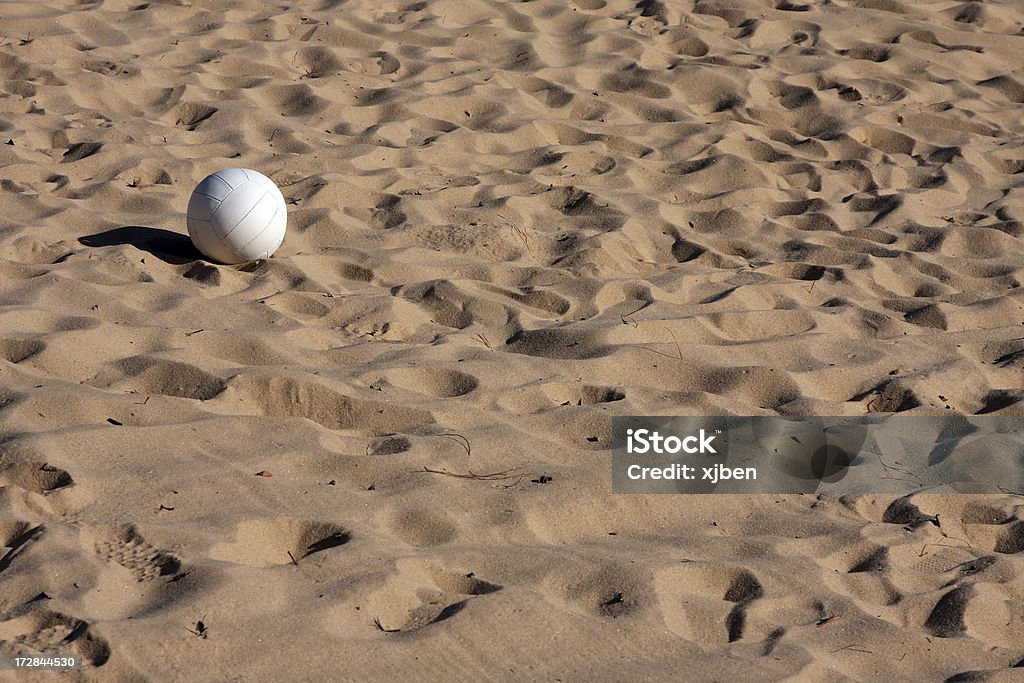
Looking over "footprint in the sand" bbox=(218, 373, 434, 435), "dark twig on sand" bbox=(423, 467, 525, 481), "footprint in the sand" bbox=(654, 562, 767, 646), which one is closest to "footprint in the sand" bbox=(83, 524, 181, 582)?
"footprint in the sand" bbox=(218, 373, 434, 435)

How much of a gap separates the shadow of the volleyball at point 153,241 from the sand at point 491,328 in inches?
0.9

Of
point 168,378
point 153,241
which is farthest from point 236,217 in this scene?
point 168,378

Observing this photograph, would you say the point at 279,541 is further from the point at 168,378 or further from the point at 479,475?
the point at 168,378

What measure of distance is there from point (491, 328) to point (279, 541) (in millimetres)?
1531

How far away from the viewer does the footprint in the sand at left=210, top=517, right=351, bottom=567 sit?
3088mm

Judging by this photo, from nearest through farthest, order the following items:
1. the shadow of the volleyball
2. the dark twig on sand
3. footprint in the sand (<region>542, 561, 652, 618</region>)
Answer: footprint in the sand (<region>542, 561, 652, 618</region>)
the dark twig on sand
the shadow of the volleyball

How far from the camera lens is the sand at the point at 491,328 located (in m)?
2.94

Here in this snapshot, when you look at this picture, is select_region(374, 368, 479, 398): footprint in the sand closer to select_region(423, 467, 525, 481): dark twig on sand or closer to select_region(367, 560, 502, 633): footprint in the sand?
select_region(423, 467, 525, 481): dark twig on sand

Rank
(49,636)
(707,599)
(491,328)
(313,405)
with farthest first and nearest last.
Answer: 1. (491,328)
2. (313,405)
3. (707,599)
4. (49,636)

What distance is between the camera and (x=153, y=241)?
491 cm

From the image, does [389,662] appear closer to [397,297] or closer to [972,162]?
[397,297]

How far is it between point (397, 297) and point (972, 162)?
139 inches

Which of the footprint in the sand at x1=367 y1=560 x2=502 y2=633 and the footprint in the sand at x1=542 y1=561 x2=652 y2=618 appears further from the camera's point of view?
the footprint in the sand at x1=542 y1=561 x2=652 y2=618

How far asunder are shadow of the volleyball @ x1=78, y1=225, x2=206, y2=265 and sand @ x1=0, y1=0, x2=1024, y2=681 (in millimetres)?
22
